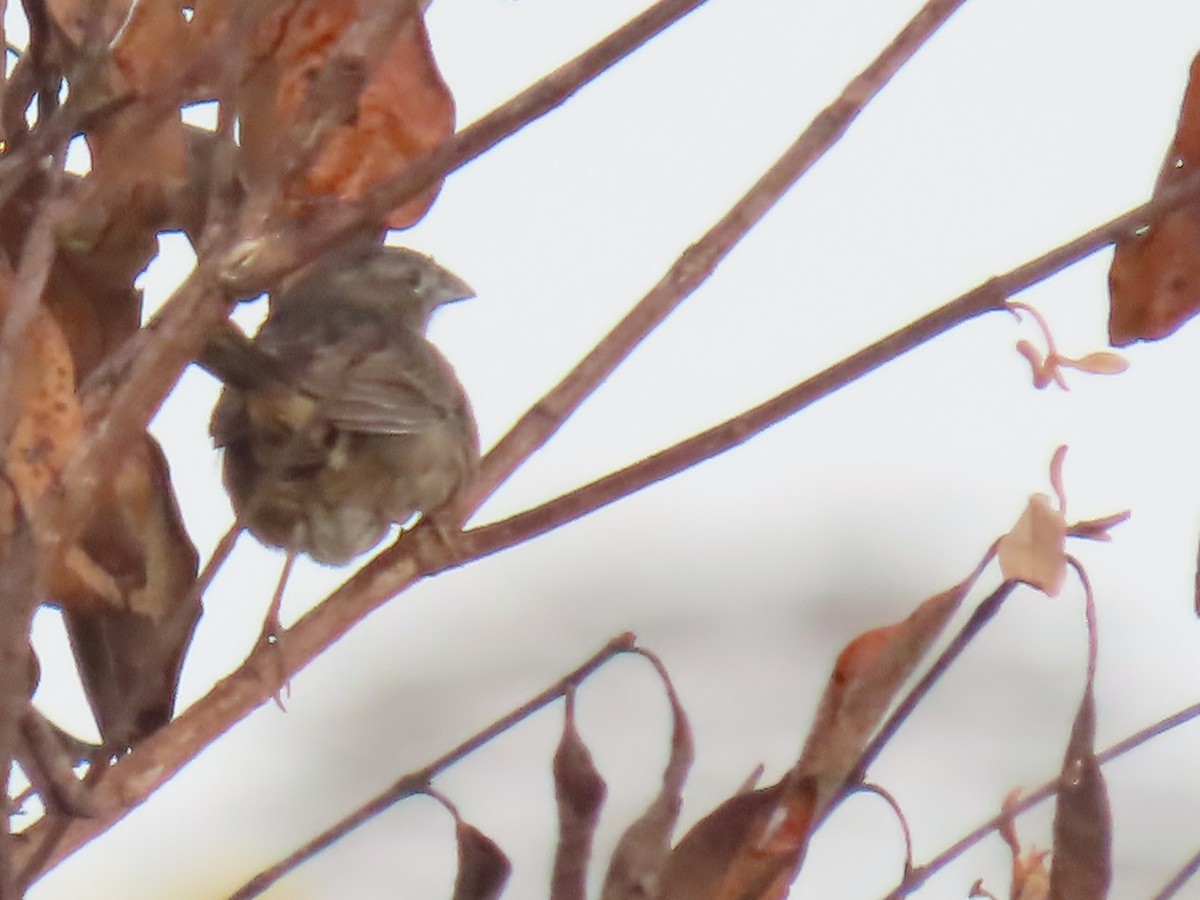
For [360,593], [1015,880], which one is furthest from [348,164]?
[1015,880]

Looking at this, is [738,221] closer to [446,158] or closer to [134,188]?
[446,158]

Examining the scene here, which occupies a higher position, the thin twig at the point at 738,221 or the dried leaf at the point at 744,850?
the thin twig at the point at 738,221

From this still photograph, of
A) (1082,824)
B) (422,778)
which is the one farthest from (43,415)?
(1082,824)

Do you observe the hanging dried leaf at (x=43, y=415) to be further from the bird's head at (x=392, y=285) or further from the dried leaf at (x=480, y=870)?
the bird's head at (x=392, y=285)

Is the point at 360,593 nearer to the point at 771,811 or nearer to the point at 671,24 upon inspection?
the point at 771,811

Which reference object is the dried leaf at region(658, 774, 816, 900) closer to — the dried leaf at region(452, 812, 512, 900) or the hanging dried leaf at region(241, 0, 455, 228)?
the dried leaf at region(452, 812, 512, 900)

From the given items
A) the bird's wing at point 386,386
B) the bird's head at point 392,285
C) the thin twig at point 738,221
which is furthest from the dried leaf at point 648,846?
the bird's head at point 392,285
